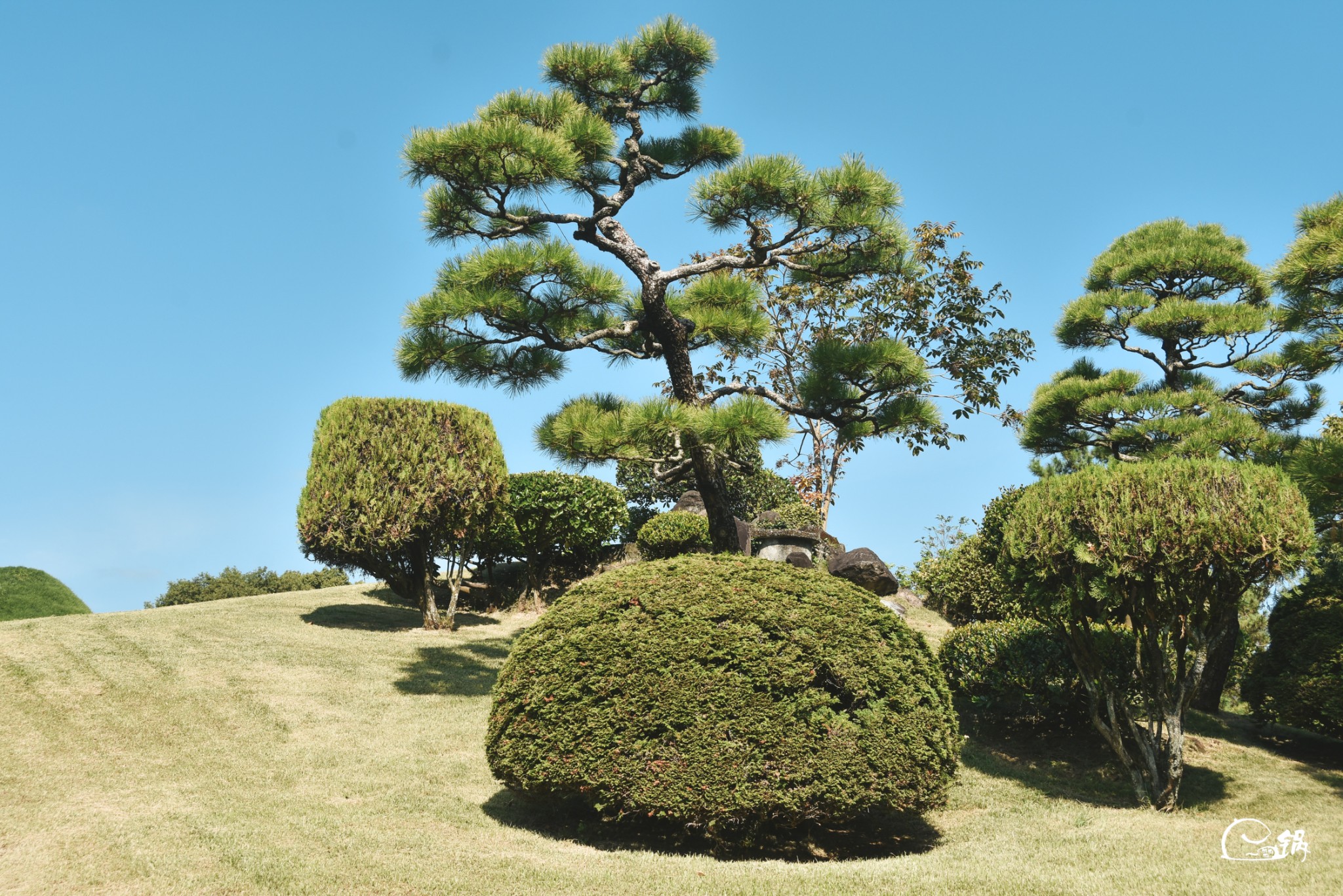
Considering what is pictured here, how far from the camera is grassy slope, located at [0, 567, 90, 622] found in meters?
15.2

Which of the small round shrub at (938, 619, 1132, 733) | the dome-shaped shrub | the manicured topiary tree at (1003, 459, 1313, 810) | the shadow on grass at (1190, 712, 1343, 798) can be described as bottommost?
the shadow on grass at (1190, 712, 1343, 798)

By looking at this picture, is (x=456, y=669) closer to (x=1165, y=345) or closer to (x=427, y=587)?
(x=427, y=587)

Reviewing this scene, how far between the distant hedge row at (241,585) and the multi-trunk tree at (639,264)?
10801 mm

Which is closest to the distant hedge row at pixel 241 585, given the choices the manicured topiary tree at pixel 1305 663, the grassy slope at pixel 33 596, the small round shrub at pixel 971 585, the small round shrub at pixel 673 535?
the grassy slope at pixel 33 596

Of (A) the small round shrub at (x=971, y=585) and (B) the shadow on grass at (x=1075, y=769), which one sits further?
(A) the small round shrub at (x=971, y=585)

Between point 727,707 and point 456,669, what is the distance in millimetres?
6918

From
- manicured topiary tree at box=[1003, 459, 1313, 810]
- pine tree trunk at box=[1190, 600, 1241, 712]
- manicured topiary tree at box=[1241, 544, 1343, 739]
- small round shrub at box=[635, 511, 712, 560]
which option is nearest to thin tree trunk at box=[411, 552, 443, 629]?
small round shrub at box=[635, 511, 712, 560]

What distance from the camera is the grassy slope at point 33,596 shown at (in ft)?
50.0

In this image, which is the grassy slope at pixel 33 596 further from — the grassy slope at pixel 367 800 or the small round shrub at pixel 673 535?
the small round shrub at pixel 673 535

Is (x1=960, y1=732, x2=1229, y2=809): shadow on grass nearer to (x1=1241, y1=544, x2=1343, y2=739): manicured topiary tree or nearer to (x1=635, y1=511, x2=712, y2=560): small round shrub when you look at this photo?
(x1=1241, y1=544, x2=1343, y2=739): manicured topiary tree

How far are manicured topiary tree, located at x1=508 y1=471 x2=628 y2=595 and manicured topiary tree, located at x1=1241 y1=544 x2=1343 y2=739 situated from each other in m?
10.5

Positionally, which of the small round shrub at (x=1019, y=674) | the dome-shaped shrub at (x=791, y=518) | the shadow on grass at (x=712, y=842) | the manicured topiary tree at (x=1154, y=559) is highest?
the dome-shaped shrub at (x=791, y=518)

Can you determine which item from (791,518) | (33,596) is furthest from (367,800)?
(791,518)

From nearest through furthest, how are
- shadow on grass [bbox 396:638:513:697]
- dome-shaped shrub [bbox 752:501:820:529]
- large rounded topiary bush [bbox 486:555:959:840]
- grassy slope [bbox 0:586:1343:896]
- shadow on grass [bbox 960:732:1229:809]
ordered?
grassy slope [bbox 0:586:1343:896]
large rounded topiary bush [bbox 486:555:959:840]
shadow on grass [bbox 960:732:1229:809]
shadow on grass [bbox 396:638:513:697]
dome-shaped shrub [bbox 752:501:820:529]
